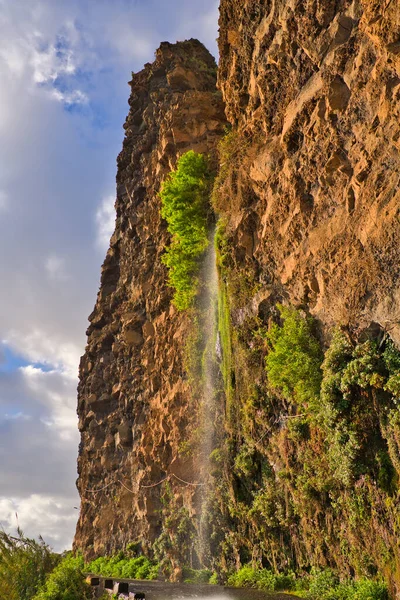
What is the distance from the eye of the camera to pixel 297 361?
1227 cm

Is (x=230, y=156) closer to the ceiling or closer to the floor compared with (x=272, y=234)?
closer to the ceiling

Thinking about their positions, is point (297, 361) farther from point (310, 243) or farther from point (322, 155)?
point (322, 155)

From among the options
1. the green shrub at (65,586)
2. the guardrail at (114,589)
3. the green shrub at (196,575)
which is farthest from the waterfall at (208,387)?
the green shrub at (65,586)

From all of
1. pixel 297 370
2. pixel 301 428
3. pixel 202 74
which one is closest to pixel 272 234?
pixel 297 370

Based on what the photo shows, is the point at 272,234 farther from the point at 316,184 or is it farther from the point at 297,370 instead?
the point at 297,370

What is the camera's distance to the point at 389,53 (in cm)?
938

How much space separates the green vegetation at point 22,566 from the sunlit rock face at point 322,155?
408 inches

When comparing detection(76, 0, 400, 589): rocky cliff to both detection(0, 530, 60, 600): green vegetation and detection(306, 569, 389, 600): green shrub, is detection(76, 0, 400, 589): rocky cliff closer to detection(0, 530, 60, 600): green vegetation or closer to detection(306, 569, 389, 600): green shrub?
Answer: detection(306, 569, 389, 600): green shrub

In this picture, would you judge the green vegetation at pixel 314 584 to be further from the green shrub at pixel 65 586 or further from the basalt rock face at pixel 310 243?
the green shrub at pixel 65 586

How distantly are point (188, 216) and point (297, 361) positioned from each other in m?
11.2

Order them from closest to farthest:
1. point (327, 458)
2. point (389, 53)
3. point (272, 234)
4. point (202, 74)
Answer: point (389, 53), point (327, 458), point (272, 234), point (202, 74)

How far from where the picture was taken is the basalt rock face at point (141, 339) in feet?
76.8

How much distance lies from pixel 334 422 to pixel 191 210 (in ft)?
43.1

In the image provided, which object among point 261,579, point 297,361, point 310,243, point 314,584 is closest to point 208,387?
point 261,579
